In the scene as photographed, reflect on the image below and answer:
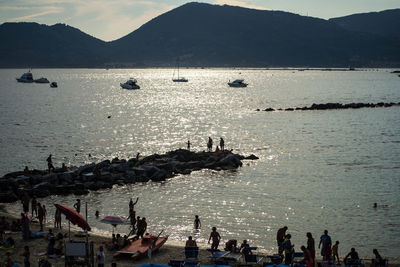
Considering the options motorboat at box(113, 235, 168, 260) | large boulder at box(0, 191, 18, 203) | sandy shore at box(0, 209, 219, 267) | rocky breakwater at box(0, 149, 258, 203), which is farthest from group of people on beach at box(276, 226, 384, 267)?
large boulder at box(0, 191, 18, 203)

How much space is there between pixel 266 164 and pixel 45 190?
62.2 feet

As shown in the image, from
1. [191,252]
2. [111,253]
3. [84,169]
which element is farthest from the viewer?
[84,169]

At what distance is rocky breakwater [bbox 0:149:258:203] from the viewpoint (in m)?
32.7

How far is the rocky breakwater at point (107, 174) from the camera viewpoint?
32.7 metres

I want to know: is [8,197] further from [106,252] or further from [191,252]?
[191,252]

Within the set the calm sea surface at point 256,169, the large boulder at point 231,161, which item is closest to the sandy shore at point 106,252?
the calm sea surface at point 256,169

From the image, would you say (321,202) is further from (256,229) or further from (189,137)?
(189,137)

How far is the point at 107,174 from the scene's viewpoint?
3547 centimetres

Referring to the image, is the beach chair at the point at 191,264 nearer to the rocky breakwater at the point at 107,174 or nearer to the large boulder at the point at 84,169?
the rocky breakwater at the point at 107,174

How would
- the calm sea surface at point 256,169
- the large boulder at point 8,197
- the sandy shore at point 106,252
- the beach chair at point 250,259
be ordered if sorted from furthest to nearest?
the large boulder at point 8,197, the calm sea surface at point 256,169, the sandy shore at point 106,252, the beach chair at point 250,259

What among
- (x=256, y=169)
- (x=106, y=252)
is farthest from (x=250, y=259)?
(x=256, y=169)

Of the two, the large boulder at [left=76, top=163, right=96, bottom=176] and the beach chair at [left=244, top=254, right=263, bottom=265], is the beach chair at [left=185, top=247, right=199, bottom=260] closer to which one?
the beach chair at [left=244, top=254, right=263, bottom=265]

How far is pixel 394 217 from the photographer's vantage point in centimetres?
2719

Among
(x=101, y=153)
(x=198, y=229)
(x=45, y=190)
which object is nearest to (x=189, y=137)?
(x=101, y=153)
